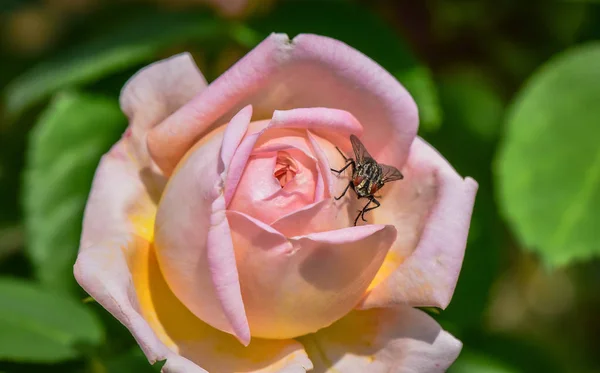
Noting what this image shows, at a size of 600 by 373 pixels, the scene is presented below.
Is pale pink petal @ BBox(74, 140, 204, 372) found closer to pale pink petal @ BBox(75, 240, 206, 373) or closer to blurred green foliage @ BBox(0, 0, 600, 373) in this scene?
pale pink petal @ BBox(75, 240, 206, 373)

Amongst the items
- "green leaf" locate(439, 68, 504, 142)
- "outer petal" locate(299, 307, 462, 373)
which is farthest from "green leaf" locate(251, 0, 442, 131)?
"outer petal" locate(299, 307, 462, 373)

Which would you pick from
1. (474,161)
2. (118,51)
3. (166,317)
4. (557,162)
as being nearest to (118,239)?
(166,317)

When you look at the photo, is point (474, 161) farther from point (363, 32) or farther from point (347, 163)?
point (347, 163)

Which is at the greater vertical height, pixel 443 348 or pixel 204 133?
pixel 204 133

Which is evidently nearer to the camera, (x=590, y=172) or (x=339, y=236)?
(x=339, y=236)

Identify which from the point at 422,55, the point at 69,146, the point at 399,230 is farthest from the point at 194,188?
the point at 422,55

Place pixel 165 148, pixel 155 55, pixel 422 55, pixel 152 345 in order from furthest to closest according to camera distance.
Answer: pixel 422 55, pixel 155 55, pixel 165 148, pixel 152 345

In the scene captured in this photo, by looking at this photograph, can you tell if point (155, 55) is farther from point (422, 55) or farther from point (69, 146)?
point (422, 55)
